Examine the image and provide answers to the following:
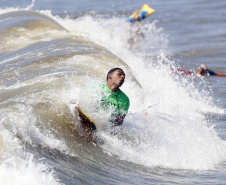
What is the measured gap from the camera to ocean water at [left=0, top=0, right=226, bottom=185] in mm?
4945

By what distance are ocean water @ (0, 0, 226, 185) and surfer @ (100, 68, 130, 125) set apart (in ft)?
0.39

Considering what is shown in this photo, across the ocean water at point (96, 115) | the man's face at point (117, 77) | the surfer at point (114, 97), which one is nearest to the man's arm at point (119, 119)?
the surfer at point (114, 97)

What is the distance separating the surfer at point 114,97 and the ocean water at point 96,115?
0.12m

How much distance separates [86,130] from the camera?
5.96 m

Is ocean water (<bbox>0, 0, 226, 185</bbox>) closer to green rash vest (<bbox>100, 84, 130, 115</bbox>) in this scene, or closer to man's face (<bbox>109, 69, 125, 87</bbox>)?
green rash vest (<bbox>100, 84, 130, 115</bbox>)

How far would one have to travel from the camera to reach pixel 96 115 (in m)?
5.91

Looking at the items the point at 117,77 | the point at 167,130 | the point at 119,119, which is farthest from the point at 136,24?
the point at 117,77

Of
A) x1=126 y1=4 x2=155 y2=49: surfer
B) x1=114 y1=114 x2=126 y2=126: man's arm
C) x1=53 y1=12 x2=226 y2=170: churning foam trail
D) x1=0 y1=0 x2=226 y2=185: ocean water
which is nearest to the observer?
x1=0 y1=0 x2=226 y2=185: ocean water

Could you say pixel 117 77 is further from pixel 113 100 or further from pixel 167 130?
pixel 167 130

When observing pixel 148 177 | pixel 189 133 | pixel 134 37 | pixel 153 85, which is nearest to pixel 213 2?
pixel 134 37

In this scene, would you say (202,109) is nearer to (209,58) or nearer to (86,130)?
(86,130)

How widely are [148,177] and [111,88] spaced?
1.24 metres

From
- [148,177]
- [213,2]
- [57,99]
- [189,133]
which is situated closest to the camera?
[148,177]

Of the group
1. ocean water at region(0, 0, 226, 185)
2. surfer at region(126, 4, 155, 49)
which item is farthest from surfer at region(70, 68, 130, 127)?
surfer at region(126, 4, 155, 49)
